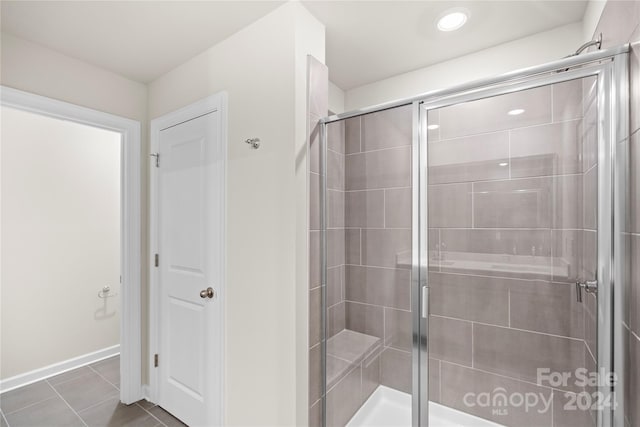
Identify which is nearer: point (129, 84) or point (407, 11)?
point (407, 11)

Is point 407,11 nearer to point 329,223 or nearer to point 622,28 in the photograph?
point 622,28

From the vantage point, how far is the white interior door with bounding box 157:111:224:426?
182 cm

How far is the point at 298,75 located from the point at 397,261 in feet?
3.38

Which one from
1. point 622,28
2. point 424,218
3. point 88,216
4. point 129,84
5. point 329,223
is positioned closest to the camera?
point 622,28

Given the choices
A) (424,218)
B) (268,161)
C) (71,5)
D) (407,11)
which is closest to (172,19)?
(71,5)

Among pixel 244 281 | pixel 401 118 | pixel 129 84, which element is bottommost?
pixel 244 281

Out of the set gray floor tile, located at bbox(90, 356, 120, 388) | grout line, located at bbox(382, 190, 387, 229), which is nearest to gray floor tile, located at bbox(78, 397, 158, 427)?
gray floor tile, located at bbox(90, 356, 120, 388)

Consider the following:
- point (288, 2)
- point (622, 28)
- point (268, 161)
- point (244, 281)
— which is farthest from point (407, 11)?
point (244, 281)

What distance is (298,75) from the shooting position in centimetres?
149

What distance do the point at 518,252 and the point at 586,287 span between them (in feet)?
0.74

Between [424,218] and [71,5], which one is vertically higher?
[71,5]

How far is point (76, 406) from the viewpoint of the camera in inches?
88.0

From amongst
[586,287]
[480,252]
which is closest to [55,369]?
[480,252]

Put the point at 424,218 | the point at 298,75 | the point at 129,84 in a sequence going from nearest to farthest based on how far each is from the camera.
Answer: the point at 424,218 → the point at 298,75 → the point at 129,84
